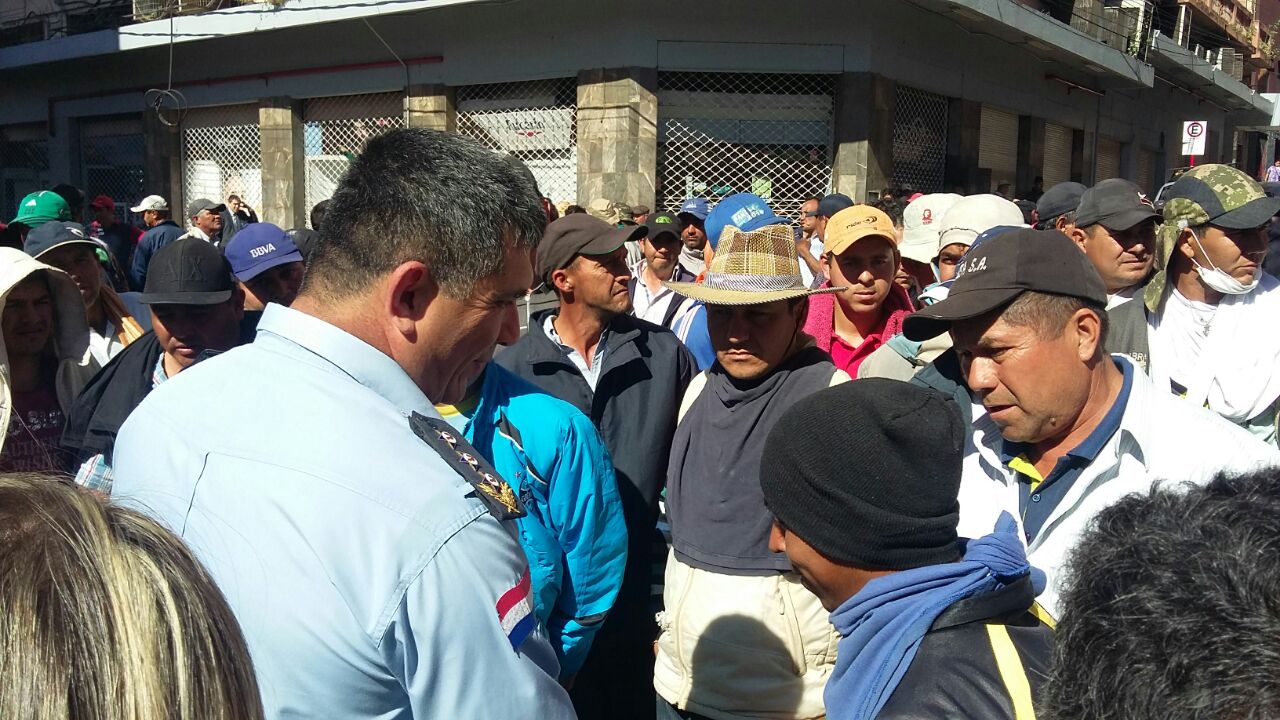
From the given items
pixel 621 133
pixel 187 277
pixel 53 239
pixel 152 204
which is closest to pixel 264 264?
pixel 53 239

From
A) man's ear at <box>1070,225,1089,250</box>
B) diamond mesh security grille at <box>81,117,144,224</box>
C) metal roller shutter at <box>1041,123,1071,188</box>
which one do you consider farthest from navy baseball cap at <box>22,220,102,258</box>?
metal roller shutter at <box>1041,123,1071,188</box>

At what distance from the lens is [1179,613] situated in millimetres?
958

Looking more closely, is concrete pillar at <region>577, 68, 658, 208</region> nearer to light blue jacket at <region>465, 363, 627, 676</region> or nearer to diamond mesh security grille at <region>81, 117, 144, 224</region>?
light blue jacket at <region>465, 363, 627, 676</region>

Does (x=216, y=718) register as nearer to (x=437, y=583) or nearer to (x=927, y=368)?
(x=437, y=583)

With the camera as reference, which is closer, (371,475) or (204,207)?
(371,475)

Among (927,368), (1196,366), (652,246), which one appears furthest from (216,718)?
(652,246)

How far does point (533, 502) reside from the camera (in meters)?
2.49

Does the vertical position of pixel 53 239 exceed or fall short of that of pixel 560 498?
it exceeds it

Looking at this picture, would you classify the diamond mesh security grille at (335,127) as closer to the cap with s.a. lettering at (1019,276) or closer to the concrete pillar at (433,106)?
the concrete pillar at (433,106)

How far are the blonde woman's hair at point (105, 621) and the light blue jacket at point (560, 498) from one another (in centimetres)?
147

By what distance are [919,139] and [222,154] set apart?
11.4 metres

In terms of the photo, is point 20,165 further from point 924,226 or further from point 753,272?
point 753,272

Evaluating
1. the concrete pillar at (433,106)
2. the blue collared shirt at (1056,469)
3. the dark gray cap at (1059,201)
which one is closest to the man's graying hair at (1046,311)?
the blue collared shirt at (1056,469)

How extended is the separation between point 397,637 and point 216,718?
15.2 inches
